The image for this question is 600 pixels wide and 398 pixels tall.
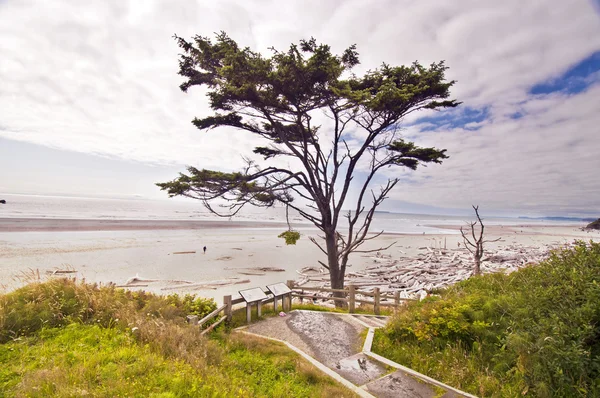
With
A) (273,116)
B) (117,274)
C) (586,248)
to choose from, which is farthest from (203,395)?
(117,274)

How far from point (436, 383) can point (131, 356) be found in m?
6.17

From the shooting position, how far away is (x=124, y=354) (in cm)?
520

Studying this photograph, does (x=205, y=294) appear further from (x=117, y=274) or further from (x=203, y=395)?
(x=203, y=395)

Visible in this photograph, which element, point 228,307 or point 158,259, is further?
point 158,259

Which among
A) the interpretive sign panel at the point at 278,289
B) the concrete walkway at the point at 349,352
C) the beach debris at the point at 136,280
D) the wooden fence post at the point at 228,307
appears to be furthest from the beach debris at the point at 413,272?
the beach debris at the point at 136,280

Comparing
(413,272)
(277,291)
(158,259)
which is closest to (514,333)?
(277,291)

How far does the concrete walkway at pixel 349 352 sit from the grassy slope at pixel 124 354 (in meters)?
0.59

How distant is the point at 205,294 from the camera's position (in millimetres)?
14492

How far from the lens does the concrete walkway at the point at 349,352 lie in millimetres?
5633

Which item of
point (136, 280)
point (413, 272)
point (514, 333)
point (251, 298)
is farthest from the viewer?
point (413, 272)

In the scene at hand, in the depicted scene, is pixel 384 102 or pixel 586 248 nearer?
pixel 586 248

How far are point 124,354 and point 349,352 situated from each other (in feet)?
17.5

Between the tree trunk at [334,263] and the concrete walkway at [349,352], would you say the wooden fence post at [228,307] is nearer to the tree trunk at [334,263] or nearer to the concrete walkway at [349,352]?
the concrete walkway at [349,352]

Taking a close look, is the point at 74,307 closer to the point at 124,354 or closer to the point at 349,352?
the point at 124,354
